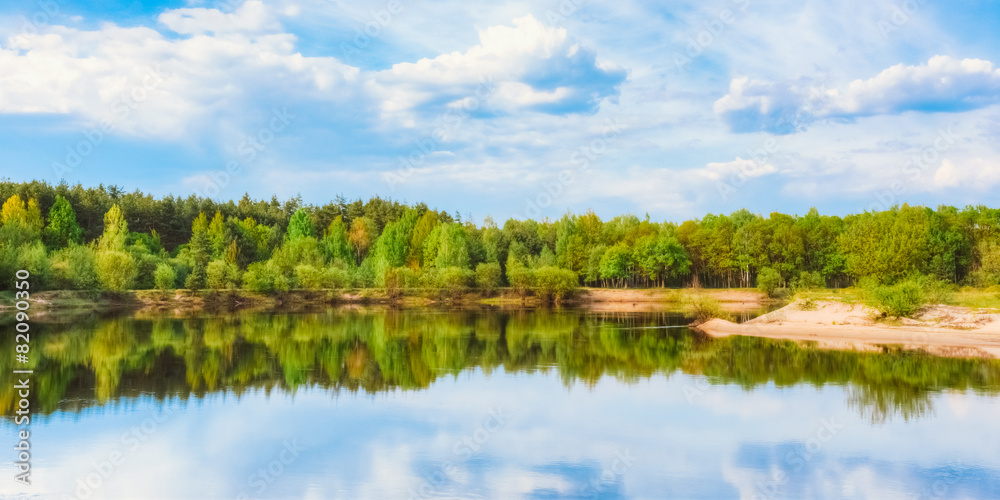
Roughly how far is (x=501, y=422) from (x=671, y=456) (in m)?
4.08

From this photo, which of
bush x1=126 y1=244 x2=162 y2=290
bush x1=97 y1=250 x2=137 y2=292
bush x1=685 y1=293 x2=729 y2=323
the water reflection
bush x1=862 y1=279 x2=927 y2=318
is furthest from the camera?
bush x1=126 y1=244 x2=162 y2=290

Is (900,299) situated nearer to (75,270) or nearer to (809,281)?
(809,281)

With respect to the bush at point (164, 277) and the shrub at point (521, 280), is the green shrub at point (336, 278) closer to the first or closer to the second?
the bush at point (164, 277)

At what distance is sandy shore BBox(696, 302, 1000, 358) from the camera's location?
27.9m

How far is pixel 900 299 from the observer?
103 ft

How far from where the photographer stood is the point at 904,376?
69.8 feet

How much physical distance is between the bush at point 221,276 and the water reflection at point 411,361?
68.0ft

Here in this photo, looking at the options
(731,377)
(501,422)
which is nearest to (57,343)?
(501,422)

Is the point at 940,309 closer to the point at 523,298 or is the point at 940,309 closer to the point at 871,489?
the point at 871,489

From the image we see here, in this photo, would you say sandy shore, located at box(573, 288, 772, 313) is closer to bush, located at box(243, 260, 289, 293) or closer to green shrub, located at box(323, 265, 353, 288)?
green shrub, located at box(323, 265, 353, 288)
